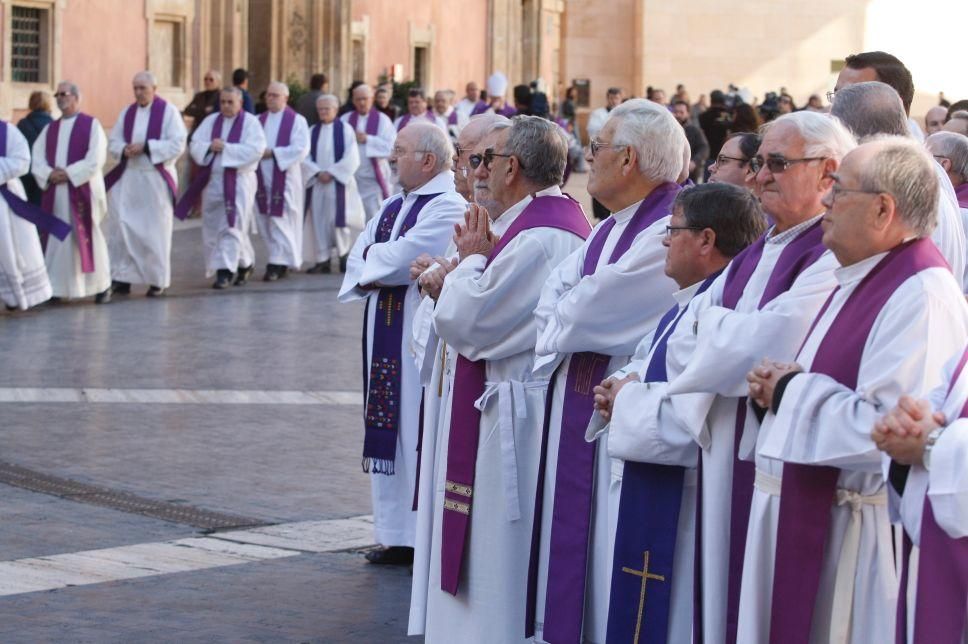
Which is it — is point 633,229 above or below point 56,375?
above

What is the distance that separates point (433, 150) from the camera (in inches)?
294

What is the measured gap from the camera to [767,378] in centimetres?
426

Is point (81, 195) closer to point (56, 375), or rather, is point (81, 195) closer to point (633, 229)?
point (56, 375)

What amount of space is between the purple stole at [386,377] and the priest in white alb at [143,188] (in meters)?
9.37

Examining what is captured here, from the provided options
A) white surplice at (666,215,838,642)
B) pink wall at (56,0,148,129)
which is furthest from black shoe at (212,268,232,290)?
white surplice at (666,215,838,642)

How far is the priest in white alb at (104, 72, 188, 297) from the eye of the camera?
16.7 m

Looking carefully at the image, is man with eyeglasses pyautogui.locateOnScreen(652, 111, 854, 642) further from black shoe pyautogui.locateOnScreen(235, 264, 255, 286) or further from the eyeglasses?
black shoe pyautogui.locateOnScreen(235, 264, 255, 286)

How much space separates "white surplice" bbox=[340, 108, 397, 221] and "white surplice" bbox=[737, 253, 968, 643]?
646 inches

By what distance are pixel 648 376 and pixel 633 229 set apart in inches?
24.8

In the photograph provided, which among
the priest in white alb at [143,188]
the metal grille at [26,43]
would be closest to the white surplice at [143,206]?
the priest in white alb at [143,188]

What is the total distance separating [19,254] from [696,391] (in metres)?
11.5

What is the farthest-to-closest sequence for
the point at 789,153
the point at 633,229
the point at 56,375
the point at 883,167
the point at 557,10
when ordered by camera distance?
1. the point at 557,10
2. the point at 56,375
3. the point at 633,229
4. the point at 789,153
5. the point at 883,167

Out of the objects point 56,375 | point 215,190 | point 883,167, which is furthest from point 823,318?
point 215,190

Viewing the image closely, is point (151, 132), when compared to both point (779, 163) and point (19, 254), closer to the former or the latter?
point (19, 254)
